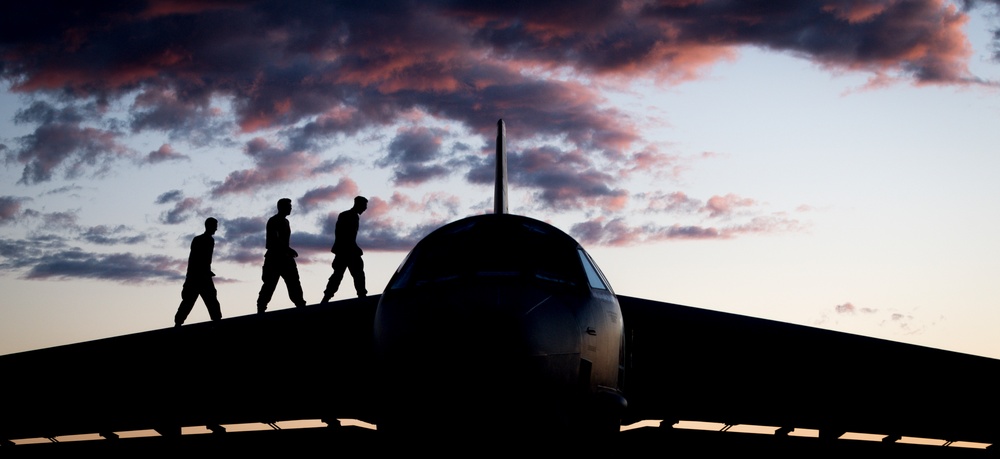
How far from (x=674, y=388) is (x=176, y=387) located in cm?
1176

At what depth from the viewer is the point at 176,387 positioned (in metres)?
21.4

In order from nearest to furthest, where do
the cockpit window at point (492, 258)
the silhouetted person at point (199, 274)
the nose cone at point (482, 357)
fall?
the nose cone at point (482, 357) → the cockpit window at point (492, 258) → the silhouetted person at point (199, 274)

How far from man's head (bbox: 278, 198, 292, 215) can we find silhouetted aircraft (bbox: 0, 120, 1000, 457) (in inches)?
125

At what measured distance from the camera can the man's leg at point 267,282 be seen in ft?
67.7

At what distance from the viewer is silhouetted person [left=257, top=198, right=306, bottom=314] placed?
20.6 metres

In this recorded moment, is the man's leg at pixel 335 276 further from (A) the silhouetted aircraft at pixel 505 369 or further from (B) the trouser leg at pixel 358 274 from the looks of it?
(A) the silhouetted aircraft at pixel 505 369

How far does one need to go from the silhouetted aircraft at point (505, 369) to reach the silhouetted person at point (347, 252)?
5.71 feet

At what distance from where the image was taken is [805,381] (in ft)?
72.2

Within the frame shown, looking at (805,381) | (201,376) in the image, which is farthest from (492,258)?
(805,381)

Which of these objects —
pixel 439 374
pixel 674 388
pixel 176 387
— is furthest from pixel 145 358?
pixel 439 374

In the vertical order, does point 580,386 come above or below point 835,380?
below

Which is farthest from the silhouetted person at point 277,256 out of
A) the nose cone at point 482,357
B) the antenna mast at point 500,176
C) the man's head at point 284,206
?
the nose cone at point 482,357

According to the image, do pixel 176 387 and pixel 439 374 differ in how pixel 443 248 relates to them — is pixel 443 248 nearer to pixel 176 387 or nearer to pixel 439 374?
pixel 439 374

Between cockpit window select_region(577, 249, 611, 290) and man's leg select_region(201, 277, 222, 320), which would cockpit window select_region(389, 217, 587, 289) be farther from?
man's leg select_region(201, 277, 222, 320)
